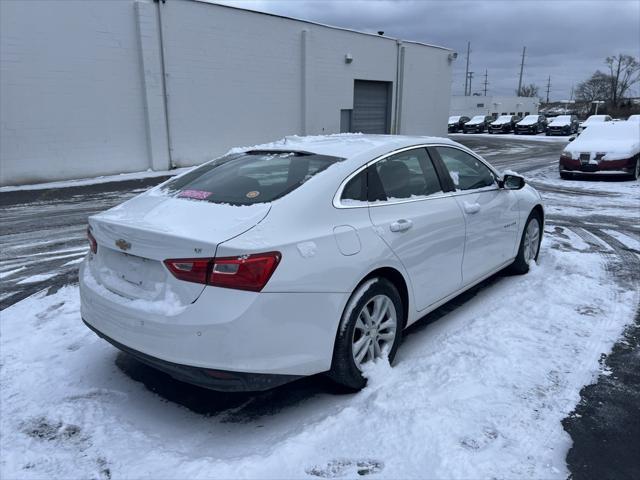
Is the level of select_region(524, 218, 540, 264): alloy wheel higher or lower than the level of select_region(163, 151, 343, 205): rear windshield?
lower

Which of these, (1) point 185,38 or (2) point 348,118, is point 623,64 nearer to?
(2) point 348,118

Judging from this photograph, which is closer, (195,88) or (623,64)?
(195,88)

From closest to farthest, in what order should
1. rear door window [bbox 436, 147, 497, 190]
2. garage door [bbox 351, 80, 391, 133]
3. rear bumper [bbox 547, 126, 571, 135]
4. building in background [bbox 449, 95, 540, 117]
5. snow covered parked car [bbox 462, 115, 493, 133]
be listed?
rear door window [bbox 436, 147, 497, 190], garage door [bbox 351, 80, 391, 133], rear bumper [bbox 547, 126, 571, 135], snow covered parked car [bbox 462, 115, 493, 133], building in background [bbox 449, 95, 540, 117]

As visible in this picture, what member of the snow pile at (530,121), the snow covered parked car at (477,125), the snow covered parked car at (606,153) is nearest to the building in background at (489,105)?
the snow covered parked car at (477,125)

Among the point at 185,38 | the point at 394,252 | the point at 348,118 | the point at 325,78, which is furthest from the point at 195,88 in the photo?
the point at 394,252

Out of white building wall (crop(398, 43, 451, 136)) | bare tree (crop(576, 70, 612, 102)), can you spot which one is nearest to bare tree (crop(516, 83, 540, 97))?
bare tree (crop(576, 70, 612, 102))

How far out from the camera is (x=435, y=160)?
13.8ft

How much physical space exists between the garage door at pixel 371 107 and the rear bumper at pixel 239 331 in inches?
831

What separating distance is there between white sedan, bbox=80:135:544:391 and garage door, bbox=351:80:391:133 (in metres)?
20.0

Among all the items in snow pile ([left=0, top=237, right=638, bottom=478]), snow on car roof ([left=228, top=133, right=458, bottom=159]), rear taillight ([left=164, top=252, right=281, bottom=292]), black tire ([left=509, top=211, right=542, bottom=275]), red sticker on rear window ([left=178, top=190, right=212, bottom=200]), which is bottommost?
snow pile ([left=0, top=237, right=638, bottom=478])

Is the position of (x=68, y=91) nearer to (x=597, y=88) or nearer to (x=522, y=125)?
(x=522, y=125)

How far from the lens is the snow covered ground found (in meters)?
2.61

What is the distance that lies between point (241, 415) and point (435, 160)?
2.50m

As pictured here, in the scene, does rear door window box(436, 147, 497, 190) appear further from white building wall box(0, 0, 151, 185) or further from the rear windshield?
white building wall box(0, 0, 151, 185)
